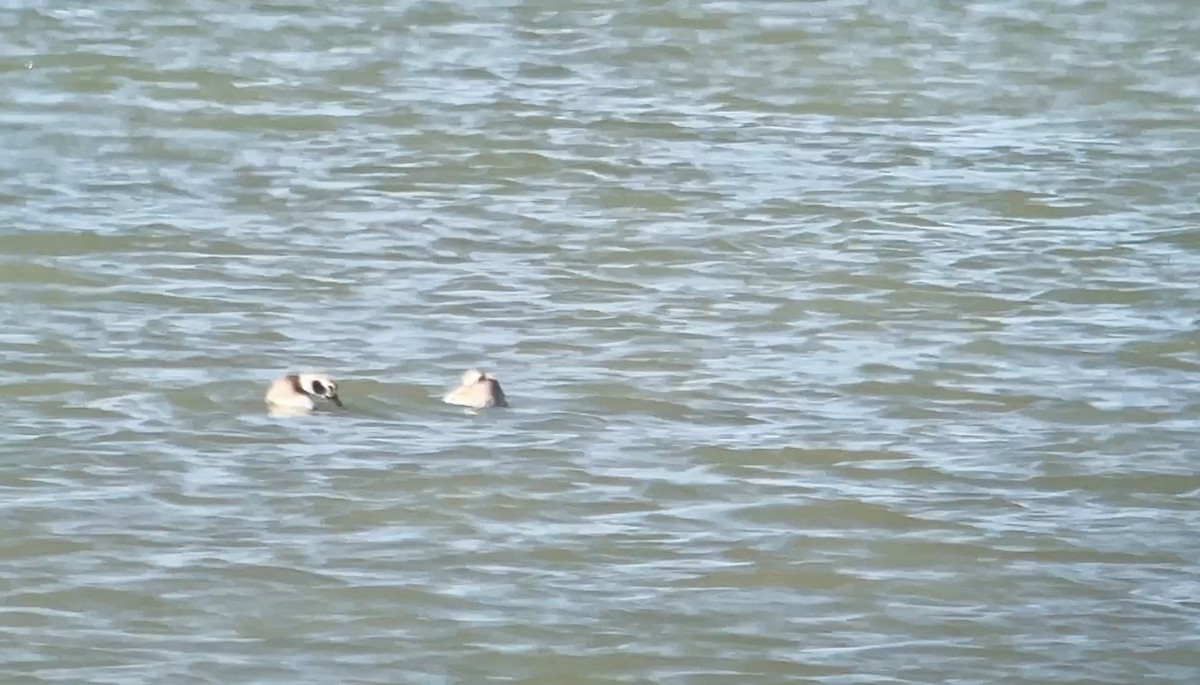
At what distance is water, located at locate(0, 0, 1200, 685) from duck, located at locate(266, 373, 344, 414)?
4.1 inches

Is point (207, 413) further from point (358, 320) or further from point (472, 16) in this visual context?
point (472, 16)

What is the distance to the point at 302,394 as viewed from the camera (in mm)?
8977

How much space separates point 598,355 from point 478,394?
3.66ft

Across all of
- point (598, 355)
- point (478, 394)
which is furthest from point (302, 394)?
point (598, 355)

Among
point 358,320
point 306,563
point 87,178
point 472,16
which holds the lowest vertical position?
point 306,563

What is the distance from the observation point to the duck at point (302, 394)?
8930 mm

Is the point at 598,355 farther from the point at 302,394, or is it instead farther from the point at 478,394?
the point at 302,394

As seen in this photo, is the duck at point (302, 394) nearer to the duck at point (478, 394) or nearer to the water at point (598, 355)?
the water at point (598, 355)

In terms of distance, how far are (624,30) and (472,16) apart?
113 centimetres

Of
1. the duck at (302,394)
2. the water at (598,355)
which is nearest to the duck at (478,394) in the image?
the water at (598,355)

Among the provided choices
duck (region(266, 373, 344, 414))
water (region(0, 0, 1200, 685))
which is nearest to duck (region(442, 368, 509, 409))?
water (region(0, 0, 1200, 685))

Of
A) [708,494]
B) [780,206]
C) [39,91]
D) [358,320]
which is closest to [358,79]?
[39,91]

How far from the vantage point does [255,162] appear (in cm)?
1327

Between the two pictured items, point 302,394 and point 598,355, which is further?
point 598,355
